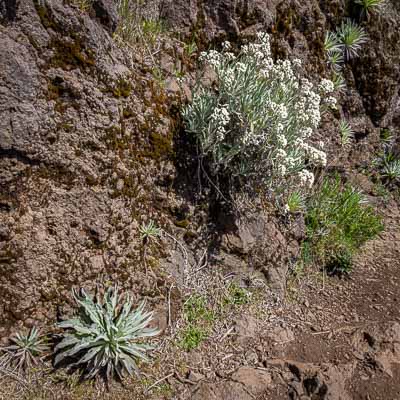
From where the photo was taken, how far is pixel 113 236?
11.3ft

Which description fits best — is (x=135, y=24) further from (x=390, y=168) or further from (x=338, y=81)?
(x=390, y=168)

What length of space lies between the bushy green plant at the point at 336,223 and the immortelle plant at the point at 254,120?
0.98 metres

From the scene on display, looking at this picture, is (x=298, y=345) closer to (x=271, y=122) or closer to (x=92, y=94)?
(x=271, y=122)

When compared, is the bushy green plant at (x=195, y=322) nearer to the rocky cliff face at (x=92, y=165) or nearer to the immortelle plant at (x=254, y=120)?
the rocky cliff face at (x=92, y=165)

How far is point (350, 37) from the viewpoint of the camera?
17.6 feet

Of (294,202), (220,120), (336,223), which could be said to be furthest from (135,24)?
(336,223)

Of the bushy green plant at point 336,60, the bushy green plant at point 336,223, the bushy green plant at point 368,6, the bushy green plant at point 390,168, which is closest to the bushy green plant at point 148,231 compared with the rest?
the bushy green plant at point 336,223

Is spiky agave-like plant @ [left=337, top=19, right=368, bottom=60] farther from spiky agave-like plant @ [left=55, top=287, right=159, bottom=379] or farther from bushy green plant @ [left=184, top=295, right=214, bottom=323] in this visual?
spiky agave-like plant @ [left=55, top=287, right=159, bottom=379]

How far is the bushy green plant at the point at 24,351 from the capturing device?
2990 millimetres

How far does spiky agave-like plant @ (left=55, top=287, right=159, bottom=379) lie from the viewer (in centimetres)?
302

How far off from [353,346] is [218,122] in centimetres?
206

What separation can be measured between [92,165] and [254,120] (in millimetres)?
1260

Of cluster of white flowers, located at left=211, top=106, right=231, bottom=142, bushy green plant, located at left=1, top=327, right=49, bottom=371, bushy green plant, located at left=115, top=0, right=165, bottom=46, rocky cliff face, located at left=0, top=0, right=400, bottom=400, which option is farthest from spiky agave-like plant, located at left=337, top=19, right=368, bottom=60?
bushy green plant, located at left=1, top=327, right=49, bottom=371

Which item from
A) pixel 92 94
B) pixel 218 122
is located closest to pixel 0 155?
pixel 92 94
